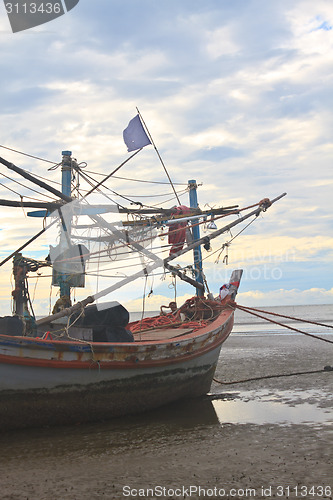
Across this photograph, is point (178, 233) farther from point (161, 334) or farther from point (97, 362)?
point (97, 362)

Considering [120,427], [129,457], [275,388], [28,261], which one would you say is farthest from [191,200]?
[129,457]

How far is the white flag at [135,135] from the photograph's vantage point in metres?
13.4

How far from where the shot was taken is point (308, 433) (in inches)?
291

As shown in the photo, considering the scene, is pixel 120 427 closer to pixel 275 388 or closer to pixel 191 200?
pixel 275 388

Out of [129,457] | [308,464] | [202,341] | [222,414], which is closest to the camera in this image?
[308,464]

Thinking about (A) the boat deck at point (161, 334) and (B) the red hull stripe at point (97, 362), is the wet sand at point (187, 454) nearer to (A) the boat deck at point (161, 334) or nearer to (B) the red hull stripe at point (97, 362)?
(B) the red hull stripe at point (97, 362)

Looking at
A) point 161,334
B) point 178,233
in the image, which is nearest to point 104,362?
point 161,334

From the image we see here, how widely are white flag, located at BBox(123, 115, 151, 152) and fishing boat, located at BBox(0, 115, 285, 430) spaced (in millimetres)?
63

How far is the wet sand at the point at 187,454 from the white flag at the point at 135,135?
7125 millimetres

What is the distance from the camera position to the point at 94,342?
839 centimetres

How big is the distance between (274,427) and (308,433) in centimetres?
66

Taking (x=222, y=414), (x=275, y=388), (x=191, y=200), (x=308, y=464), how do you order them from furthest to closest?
(x=191, y=200)
(x=275, y=388)
(x=222, y=414)
(x=308, y=464)

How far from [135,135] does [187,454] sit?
9232 mm

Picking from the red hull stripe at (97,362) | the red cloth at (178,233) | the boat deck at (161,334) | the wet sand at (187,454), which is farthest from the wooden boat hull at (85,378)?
the red cloth at (178,233)
